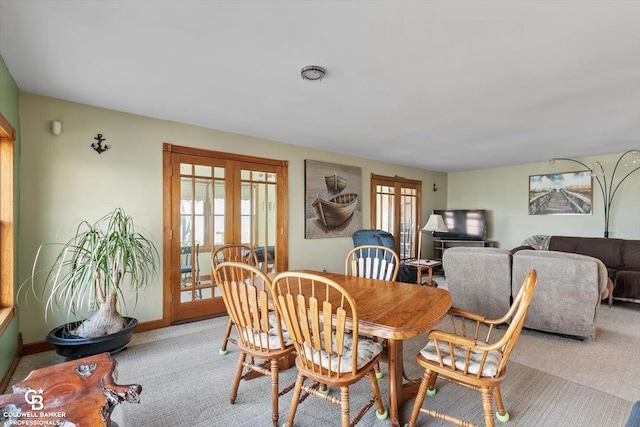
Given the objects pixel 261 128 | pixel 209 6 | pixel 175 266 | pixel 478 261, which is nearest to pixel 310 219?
pixel 261 128

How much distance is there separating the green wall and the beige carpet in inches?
6.9

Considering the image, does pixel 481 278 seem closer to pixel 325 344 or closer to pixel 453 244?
pixel 325 344

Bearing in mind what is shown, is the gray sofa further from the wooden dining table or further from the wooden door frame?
the wooden door frame

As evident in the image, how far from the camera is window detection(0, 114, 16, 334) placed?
7.91ft

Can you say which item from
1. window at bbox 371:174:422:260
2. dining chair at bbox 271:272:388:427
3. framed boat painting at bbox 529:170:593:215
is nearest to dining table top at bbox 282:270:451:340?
dining chair at bbox 271:272:388:427

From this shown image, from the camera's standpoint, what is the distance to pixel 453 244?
268 inches

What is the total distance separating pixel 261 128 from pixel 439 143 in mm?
2549

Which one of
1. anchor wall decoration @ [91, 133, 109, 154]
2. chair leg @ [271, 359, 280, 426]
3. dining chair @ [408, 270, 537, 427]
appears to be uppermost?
anchor wall decoration @ [91, 133, 109, 154]

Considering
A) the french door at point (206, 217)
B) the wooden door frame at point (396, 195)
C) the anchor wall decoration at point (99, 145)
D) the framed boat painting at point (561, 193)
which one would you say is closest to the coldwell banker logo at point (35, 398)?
the french door at point (206, 217)

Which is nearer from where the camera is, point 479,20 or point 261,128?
point 479,20

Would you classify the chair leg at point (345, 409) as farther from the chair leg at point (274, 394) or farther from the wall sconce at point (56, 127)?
the wall sconce at point (56, 127)

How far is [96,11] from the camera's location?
164cm

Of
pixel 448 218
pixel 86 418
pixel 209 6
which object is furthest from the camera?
pixel 448 218

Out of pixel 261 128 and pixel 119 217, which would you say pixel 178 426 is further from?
pixel 261 128
